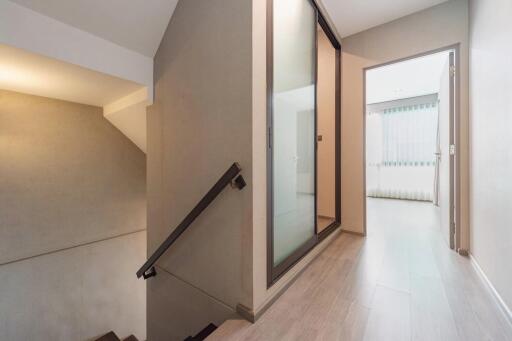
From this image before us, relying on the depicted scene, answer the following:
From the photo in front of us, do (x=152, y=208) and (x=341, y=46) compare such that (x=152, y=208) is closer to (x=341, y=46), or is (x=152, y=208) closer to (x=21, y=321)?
(x=21, y=321)

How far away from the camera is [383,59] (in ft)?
8.20

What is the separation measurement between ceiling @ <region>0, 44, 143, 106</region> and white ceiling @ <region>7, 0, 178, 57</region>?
0.34 m

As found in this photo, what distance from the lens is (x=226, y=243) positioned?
144cm

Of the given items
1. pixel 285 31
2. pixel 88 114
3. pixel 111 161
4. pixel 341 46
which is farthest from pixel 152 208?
pixel 341 46

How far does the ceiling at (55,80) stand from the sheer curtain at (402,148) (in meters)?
5.56

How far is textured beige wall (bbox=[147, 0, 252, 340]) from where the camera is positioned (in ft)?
4.41

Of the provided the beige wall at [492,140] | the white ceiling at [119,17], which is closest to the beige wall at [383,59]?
the beige wall at [492,140]

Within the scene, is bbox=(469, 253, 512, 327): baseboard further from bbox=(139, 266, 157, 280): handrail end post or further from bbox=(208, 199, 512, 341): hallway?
bbox=(139, 266, 157, 280): handrail end post

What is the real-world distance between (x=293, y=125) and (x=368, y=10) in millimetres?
1726

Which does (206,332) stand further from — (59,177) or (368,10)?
(368,10)

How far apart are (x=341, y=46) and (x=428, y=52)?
984 millimetres

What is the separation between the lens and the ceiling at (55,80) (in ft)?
5.42

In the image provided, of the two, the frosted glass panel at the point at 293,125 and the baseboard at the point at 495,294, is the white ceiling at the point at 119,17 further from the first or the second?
the baseboard at the point at 495,294

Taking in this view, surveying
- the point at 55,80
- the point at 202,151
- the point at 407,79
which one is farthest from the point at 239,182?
the point at 407,79
